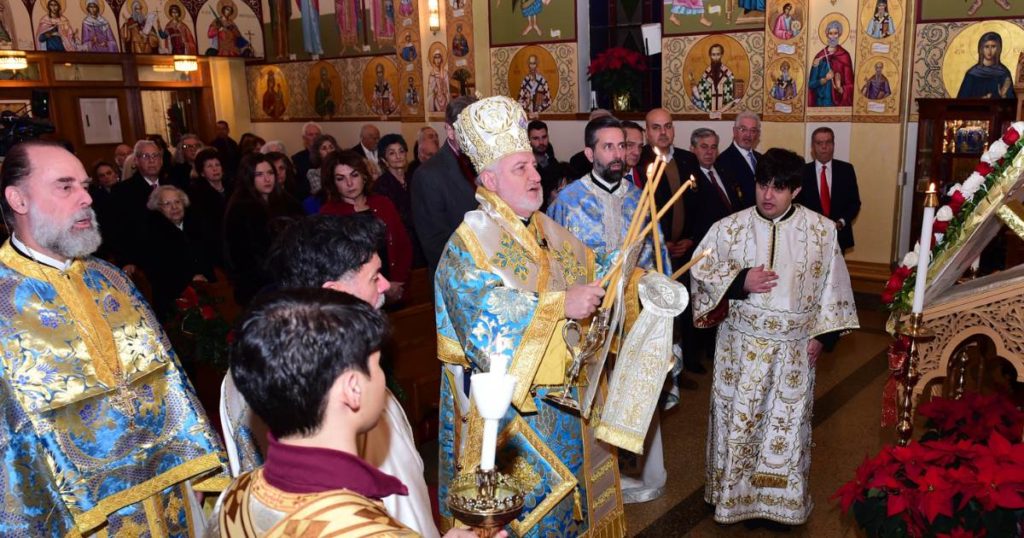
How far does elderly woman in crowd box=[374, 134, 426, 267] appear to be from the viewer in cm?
649

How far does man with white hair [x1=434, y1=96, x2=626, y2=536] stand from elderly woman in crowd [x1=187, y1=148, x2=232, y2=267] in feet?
11.3

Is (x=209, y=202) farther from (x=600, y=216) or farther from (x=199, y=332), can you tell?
(x=600, y=216)

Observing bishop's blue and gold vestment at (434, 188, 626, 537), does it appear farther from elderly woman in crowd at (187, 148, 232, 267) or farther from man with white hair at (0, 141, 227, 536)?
elderly woman in crowd at (187, 148, 232, 267)

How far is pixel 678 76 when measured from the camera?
386 inches

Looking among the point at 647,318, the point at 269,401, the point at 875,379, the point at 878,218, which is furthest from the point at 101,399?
the point at 878,218

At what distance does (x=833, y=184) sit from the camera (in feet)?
24.5

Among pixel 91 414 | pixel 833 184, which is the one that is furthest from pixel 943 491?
pixel 833 184

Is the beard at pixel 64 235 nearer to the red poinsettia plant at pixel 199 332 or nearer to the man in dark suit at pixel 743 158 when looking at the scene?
the red poinsettia plant at pixel 199 332

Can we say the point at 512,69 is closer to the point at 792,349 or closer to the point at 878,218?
the point at 878,218

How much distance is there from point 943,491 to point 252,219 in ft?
13.8

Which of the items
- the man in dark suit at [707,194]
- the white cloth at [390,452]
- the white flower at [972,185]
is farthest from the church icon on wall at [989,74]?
the white cloth at [390,452]

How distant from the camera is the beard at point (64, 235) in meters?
2.32

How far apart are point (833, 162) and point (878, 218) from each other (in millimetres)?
1298

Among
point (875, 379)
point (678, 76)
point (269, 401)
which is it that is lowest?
point (875, 379)
